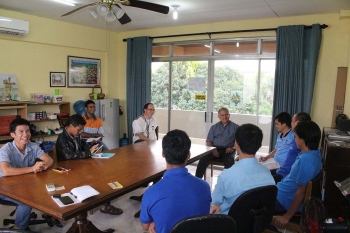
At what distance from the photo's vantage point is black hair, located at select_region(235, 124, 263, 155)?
1.76 metres

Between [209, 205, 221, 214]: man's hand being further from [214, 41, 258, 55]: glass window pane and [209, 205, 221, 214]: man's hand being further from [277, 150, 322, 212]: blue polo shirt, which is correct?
[214, 41, 258, 55]: glass window pane

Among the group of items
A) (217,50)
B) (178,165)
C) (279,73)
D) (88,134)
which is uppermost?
(217,50)

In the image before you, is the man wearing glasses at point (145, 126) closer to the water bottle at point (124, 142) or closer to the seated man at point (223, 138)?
the seated man at point (223, 138)

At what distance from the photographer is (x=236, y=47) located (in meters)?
5.02

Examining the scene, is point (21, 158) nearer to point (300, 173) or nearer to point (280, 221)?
point (280, 221)

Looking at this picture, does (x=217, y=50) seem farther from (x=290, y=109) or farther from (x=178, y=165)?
(x=178, y=165)

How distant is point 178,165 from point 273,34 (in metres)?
3.81

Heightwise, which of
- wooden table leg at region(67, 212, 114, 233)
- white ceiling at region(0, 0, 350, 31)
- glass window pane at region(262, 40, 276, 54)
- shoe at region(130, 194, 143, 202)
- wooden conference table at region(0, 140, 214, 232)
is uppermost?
white ceiling at region(0, 0, 350, 31)

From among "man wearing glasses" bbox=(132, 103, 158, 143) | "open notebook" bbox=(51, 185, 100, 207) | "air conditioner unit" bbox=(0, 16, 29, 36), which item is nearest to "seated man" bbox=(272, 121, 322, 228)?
"open notebook" bbox=(51, 185, 100, 207)

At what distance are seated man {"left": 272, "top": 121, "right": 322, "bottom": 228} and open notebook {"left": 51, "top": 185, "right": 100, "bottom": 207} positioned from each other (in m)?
1.37

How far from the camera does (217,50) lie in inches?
205

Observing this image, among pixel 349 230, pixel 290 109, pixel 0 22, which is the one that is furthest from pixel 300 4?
pixel 0 22

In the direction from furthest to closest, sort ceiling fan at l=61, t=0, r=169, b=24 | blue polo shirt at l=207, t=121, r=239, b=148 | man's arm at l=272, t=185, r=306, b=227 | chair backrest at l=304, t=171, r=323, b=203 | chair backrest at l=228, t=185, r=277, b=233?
blue polo shirt at l=207, t=121, r=239, b=148
ceiling fan at l=61, t=0, r=169, b=24
man's arm at l=272, t=185, r=306, b=227
chair backrest at l=304, t=171, r=323, b=203
chair backrest at l=228, t=185, r=277, b=233

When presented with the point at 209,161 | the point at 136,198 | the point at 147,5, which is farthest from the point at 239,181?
the point at 209,161
